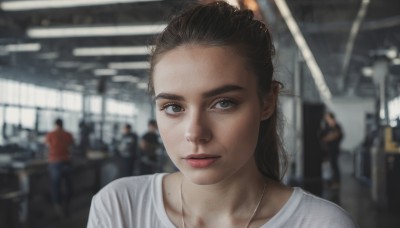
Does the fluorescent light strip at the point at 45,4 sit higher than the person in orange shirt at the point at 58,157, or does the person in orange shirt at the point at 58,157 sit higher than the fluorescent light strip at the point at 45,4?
the fluorescent light strip at the point at 45,4

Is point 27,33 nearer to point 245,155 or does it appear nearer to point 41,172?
point 41,172

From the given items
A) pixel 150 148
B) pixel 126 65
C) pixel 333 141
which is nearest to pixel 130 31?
pixel 150 148

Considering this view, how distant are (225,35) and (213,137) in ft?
0.75

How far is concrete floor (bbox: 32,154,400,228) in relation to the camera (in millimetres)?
5090

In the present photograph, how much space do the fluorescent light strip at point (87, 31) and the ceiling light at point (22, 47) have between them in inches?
12.7

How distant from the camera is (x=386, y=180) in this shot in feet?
19.7

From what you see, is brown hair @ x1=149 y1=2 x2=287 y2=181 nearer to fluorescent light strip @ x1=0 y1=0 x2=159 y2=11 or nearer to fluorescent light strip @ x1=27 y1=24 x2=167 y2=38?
fluorescent light strip @ x1=0 y1=0 x2=159 y2=11

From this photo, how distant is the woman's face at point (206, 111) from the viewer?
0.86 m

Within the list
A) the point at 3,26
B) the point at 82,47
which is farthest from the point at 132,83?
the point at 3,26

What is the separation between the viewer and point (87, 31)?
22.9ft

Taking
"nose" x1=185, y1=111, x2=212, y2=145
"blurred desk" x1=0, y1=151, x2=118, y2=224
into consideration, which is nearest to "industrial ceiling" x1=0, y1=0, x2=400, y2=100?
"blurred desk" x1=0, y1=151, x2=118, y2=224

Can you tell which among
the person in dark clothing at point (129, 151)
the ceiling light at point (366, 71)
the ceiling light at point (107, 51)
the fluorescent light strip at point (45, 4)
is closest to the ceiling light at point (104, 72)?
the ceiling light at point (107, 51)

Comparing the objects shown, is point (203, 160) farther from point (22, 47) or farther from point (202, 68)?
point (22, 47)

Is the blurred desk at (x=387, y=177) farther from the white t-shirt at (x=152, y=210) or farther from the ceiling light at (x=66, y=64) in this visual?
the ceiling light at (x=66, y=64)
